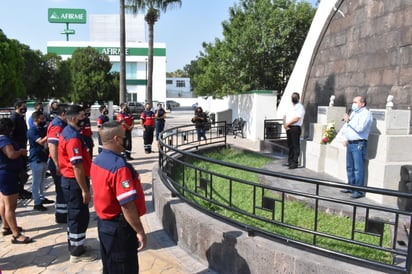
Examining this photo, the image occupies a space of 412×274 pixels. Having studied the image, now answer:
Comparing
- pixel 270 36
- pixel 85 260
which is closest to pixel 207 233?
pixel 85 260

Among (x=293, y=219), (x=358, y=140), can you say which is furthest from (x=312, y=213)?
(x=358, y=140)

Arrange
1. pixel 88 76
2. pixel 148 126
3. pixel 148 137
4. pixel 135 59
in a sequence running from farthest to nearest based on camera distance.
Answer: pixel 135 59 < pixel 88 76 < pixel 148 137 < pixel 148 126

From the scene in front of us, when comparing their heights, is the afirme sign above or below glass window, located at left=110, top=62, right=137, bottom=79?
above

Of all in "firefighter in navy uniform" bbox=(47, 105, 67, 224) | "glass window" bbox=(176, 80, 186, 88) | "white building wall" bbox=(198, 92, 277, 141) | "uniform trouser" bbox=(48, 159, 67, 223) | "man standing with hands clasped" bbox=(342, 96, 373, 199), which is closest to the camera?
"firefighter in navy uniform" bbox=(47, 105, 67, 224)

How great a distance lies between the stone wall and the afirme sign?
54776mm

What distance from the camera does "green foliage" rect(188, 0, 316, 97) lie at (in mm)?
16594

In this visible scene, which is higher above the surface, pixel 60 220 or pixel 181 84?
pixel 181 84

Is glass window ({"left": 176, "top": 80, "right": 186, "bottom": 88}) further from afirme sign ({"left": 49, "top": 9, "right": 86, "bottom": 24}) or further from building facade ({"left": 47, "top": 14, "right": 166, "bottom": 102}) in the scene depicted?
building facade ({"left": 47, "top": 14, "right": 166, "bottom": 102})

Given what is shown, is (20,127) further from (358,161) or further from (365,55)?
(365,55)

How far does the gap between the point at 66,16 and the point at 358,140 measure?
6213 centimetres

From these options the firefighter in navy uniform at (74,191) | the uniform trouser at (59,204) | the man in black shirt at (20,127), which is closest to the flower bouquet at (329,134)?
the firefighter in navy uniform at (74,191)

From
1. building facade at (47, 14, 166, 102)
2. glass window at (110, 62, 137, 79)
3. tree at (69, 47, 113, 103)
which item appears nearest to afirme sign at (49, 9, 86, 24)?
building facade at (47, 14, 166, 102)

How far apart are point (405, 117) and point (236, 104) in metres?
12.7

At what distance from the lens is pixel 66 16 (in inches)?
2266
